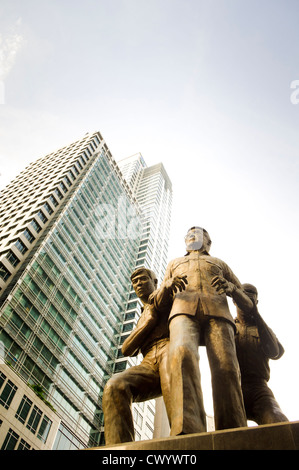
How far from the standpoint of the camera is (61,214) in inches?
2104

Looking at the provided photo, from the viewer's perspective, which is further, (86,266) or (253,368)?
(86,266)

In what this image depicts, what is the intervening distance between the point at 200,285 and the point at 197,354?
1050 millimetres

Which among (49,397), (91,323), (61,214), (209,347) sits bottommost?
(209,347)

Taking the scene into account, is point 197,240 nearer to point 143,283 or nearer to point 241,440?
point 143,283

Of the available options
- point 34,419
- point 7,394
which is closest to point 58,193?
point 7,394

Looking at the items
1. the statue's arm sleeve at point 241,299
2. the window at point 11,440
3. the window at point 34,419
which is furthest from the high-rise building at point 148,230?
the statue's arm sleeve at point 241,299

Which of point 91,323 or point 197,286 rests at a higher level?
point 91,323

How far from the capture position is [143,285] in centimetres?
535

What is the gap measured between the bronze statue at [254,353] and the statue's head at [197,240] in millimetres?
1103

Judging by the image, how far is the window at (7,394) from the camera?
29.6 metres
